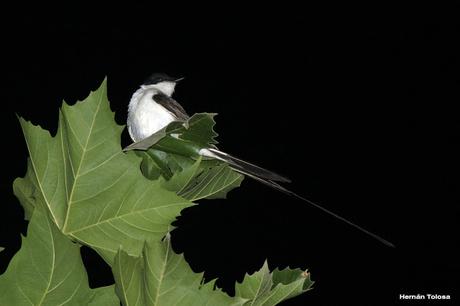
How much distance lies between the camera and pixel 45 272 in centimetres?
37

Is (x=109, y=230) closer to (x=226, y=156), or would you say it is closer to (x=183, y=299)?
(x=183, y=299)

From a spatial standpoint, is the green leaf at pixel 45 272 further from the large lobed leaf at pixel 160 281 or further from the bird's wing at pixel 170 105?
the bird's wing at pixel 170 105

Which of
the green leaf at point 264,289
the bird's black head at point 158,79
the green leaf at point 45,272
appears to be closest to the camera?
the green leaf at point 45,272

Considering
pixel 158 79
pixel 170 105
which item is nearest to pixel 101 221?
pixel 170 105

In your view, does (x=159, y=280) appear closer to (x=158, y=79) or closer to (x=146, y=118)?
(x=146, y=118)

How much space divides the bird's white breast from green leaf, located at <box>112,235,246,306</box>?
839mm

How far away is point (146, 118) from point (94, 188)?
2.76 ft

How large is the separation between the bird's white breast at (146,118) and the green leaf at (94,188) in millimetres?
Result: 780

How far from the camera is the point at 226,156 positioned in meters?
0.93

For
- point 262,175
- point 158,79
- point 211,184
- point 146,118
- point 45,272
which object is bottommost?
point 45,272

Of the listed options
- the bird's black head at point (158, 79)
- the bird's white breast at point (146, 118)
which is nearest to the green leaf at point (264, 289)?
the bird's white breast at point (146, 118)

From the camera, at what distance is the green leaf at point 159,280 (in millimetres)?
388

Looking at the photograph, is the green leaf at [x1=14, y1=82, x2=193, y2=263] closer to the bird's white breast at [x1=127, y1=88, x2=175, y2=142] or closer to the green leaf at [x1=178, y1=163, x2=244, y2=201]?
the green leaf at [x1=178, y1=163, x2=244, y2=201]

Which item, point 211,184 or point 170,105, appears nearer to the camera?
point 211,184
